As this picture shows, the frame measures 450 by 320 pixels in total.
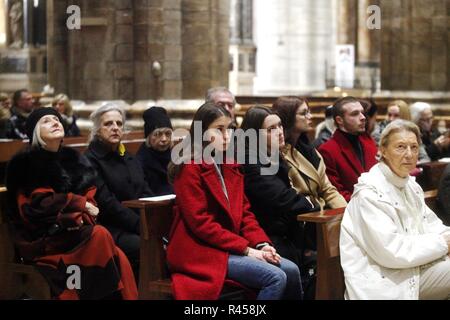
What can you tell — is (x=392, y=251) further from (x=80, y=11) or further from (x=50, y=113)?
(x=80, y=11)

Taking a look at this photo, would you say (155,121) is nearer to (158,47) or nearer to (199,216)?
(199,216)

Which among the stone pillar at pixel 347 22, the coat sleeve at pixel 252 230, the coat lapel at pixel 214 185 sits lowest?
the coat sleeve at pixel 252 230

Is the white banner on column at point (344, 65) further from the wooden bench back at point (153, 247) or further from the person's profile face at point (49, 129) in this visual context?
the wooden bench back at point (153, 247)

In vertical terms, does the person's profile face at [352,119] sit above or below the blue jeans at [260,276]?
above

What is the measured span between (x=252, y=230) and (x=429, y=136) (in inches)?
207

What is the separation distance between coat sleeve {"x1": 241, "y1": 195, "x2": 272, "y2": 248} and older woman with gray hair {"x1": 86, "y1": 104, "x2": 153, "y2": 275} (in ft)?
3.47

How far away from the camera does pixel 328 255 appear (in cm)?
586

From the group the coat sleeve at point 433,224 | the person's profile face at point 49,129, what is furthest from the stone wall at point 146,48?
the coat sleeve at point 433,224

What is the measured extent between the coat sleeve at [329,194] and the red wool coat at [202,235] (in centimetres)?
120

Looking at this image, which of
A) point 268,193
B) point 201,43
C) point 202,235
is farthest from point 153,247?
point 201,43

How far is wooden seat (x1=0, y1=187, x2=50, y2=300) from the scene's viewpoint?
6.42 metres

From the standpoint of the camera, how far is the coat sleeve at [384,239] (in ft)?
18.5
